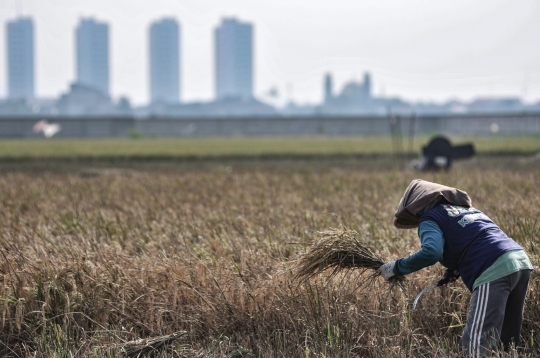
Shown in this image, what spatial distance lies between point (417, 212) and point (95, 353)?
206 centimetres

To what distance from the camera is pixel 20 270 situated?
16.5 ft

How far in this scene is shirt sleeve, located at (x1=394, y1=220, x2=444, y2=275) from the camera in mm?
3812

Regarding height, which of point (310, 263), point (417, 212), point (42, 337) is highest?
point (417, 212)

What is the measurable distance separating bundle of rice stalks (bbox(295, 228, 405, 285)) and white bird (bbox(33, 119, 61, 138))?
140 ft

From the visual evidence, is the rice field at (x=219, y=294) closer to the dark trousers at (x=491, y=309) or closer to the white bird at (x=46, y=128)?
the dark trousers at (x=491, y=309)

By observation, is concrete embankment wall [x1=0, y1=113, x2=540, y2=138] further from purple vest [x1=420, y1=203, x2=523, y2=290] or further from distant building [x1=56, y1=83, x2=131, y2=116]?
distant building [x1=56, y1=83, x2=131, y2=116]

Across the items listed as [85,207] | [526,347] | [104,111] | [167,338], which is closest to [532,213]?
[526,347]

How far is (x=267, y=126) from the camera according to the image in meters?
50.4

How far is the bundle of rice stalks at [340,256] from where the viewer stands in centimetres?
434

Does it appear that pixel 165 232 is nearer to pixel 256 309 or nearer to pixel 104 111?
pixel 256 309

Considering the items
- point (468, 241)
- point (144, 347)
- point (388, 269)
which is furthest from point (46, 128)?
A: point (468, 241)

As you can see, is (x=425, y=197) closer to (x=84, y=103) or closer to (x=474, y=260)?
(x=474, y=260)

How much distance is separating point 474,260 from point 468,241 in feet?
0.37

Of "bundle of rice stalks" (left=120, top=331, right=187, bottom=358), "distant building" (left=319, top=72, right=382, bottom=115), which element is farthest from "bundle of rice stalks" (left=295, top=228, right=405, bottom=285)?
"distant building" (left=319, top=72, right=382, bottom=115)
